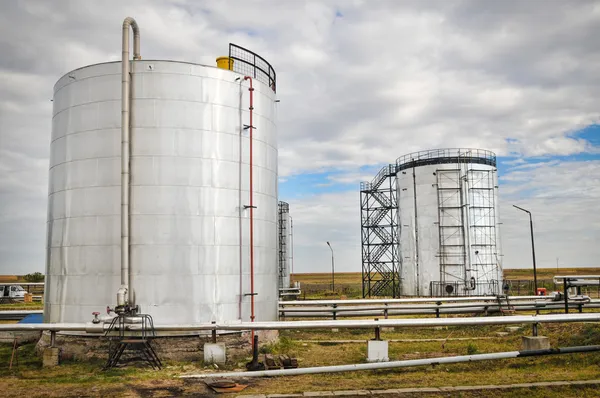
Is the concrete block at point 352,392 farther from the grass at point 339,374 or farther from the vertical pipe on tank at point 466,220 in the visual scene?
the vertical pipe on tank at point 466,220

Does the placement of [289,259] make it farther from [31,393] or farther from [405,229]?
[31,393]

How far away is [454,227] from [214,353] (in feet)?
103

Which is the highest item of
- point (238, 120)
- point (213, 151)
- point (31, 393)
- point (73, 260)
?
point (238, 120)

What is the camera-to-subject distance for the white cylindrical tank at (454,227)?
136 feet

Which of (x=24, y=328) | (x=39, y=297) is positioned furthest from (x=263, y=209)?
(x=39, y=297)

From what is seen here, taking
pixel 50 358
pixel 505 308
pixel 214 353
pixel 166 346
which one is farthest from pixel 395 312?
pixel 50 358

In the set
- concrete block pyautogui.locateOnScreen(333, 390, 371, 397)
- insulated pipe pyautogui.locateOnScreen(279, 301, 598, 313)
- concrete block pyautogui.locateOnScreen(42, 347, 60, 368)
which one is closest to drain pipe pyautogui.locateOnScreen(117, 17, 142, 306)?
concrete block pyautogui.locateOnScreen(42, 347, 60, 368)

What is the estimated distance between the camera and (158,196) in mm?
16125

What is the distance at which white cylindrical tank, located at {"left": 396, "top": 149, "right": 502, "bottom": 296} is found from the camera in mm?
41406

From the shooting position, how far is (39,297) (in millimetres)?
46281

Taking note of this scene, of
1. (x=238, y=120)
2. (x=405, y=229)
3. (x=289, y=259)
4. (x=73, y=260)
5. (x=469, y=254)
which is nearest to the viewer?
(x=73, y=260)

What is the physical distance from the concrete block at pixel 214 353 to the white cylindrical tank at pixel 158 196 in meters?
1.44

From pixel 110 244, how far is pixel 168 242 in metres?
1.82

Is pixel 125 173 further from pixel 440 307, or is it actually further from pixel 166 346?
pixel 440 307
